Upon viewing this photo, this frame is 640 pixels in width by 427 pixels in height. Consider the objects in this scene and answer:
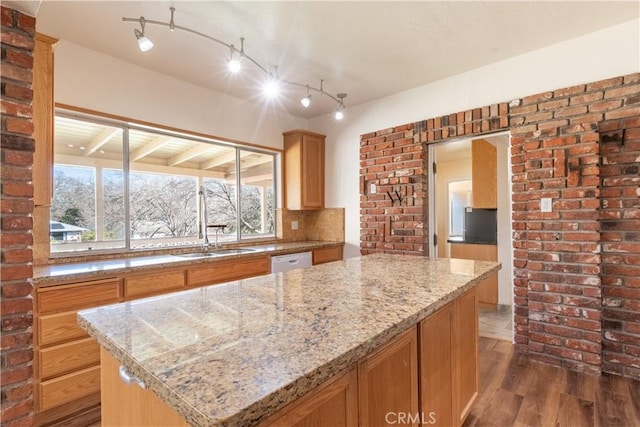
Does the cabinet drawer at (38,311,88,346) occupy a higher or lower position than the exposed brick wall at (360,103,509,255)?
lower

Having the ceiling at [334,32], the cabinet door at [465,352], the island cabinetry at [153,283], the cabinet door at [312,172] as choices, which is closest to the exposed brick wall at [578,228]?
the ceiling at [334,32]

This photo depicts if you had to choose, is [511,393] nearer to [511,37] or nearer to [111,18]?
[511,37]

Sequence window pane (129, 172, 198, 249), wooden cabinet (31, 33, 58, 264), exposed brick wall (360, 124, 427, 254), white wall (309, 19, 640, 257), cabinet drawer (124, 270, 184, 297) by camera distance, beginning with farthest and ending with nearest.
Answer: exposed brick wall (360, 124, 427, 254) → window pane (129, 172, 198, 249) → white wall (309, 19, 640, 257) → cabinet drawer (124, 270, 184, 297) → wooden cabinet (31, 33, 58, 264)

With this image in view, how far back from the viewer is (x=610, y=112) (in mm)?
2271

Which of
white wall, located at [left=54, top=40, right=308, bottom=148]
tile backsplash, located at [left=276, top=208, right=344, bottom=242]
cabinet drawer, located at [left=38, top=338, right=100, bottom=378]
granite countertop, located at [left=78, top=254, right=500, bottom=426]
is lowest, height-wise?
cabinet drawer, located at [left=38, top=338, right=100, bottom=378]

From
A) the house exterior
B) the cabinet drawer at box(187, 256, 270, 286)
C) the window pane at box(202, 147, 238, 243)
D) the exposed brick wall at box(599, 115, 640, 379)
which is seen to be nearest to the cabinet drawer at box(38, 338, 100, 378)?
the cabinet drawer at box(187, 256, 270, 286)

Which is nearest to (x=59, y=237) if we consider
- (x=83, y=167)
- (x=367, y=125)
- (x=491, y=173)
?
(x=83, y=167)

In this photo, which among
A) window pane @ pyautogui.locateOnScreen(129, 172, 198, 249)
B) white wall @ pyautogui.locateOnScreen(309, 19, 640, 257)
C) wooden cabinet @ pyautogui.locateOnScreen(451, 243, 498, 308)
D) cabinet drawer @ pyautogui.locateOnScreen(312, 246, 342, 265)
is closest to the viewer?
white wall @ pyautogui.locateOnScreen(309, 19, 640, 257)

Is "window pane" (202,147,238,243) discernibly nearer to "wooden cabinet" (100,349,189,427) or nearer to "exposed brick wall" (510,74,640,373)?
"wooden cabinet" (100,349,189,427)

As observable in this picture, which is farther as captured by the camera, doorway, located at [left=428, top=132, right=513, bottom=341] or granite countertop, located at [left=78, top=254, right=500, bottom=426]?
doorway, located at [left=428, top=132, right=513, bottom=341]

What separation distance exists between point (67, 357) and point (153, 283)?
0.64 m

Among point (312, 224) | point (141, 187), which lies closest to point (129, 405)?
point (141, 187)

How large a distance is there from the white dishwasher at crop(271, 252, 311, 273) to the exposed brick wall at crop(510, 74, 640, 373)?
6.79 feet

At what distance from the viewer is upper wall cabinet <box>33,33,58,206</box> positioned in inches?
74.8
